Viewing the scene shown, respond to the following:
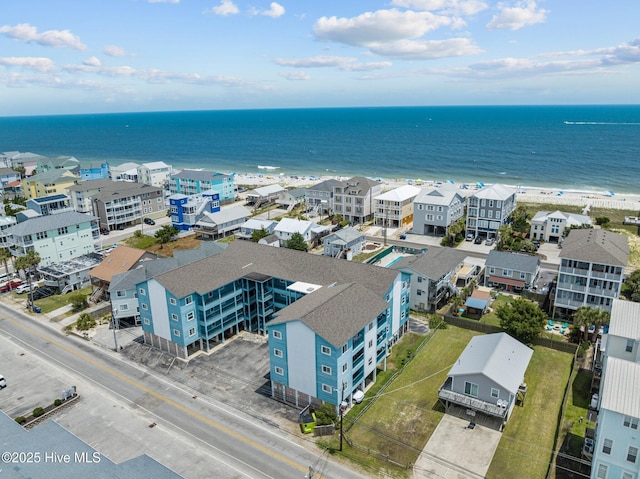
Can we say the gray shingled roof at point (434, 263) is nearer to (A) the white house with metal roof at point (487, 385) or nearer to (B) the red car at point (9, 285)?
(A) the white house with metal roof at point (487, 385)

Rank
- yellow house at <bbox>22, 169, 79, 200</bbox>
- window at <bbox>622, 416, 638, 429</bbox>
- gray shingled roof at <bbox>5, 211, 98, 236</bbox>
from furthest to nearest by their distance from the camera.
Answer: yellow house at <bbox>22, 169, 79, 200</bbox> → gray shingled roof at <bbox>5, 211, 98, 236</bbox> → window at <bbox>622, 416, 638, 429</bbox>

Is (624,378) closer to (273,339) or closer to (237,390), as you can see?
(273,339)

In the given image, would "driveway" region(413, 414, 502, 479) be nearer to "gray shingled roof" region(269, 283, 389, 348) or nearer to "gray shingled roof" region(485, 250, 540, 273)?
"gray shingled roof" region(269, 283, 389, 348)

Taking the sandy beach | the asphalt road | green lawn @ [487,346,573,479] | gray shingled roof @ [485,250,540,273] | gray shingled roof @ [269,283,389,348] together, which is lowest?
green lawn @ [487,346,573,479]

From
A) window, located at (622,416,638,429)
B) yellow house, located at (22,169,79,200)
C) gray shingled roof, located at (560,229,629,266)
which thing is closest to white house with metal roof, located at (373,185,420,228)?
gray shingled roof, located at (560,229,629,266)

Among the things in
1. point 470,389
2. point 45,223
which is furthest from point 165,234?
point 470,389

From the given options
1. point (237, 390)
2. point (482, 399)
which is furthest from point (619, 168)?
point (237, 390)

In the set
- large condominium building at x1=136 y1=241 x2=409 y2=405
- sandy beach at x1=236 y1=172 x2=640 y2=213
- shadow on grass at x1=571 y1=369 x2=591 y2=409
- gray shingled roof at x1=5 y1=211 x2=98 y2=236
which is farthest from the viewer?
sandy beach at x1=236 y1=172 x2=640 y2=213

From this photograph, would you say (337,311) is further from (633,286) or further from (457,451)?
(633,286)
